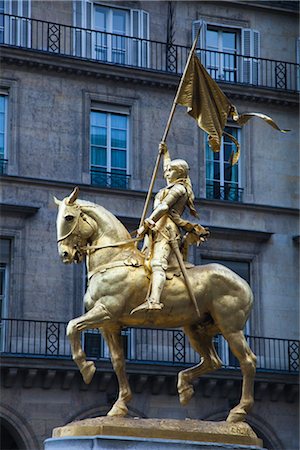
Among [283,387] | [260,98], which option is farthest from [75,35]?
[283,387]

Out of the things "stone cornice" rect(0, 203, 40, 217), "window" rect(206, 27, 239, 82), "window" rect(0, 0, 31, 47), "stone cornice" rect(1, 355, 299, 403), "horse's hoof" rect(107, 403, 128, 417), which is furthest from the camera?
"window" rect(206, 27, 239, 82)

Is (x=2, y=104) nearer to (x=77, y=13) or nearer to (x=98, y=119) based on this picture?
(x=98, y=119)

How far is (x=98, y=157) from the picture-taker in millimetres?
32656

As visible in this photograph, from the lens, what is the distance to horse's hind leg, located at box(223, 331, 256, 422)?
16.5 m

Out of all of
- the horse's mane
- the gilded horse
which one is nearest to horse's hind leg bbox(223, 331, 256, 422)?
the gilded horse

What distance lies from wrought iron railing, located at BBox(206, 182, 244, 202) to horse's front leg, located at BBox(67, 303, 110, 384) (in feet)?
59.0

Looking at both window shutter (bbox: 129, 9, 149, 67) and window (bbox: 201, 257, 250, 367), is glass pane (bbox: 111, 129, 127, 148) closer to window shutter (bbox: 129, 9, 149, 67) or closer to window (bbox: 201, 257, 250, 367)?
window shutter (bbox: 129, 9, 149, 67)

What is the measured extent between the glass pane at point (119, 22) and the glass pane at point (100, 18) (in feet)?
0.84

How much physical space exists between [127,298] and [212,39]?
19676 mm

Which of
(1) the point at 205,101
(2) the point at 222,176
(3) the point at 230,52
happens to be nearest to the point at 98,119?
(2) the point at 222,176

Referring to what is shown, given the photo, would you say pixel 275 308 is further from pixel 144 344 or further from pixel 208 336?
pixel 208 336

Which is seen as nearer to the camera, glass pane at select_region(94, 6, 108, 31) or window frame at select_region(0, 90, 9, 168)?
window frame at select_region(0, 90, 9, 168)

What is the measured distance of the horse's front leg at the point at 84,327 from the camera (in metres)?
15.8

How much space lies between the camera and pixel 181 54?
34188 millimetres
